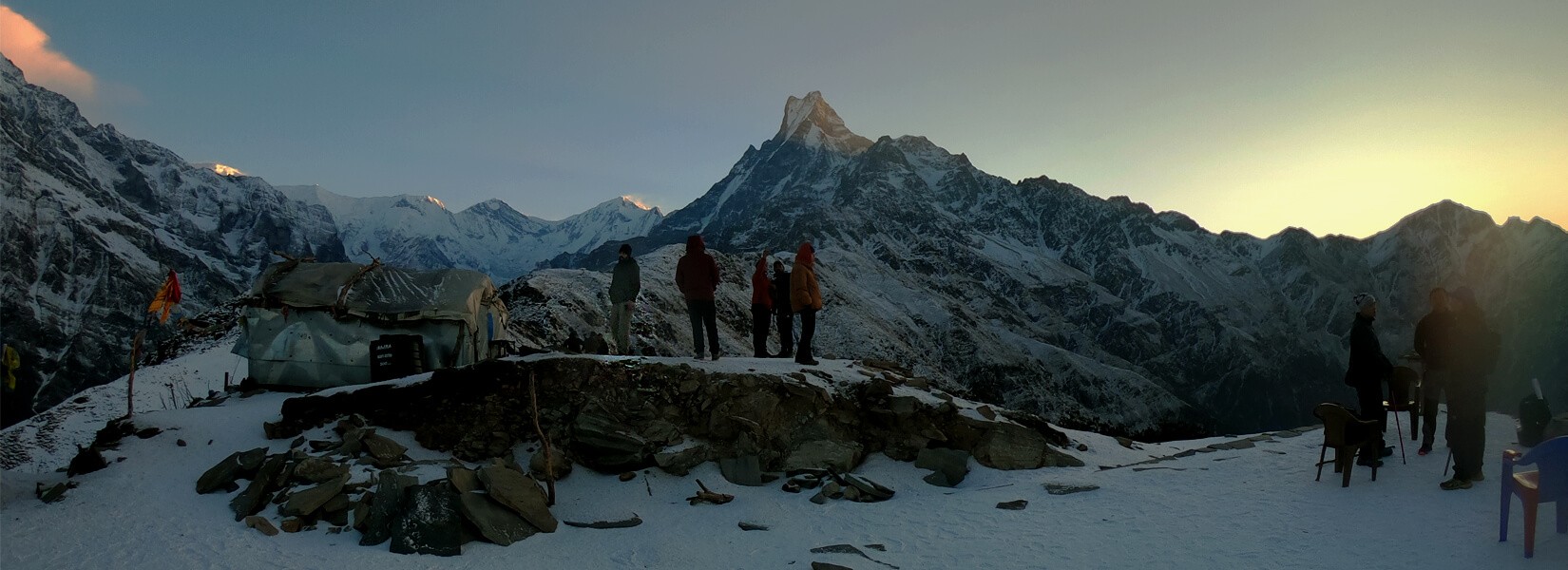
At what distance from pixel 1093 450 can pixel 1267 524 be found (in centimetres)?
655

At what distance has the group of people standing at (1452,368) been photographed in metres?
8.59

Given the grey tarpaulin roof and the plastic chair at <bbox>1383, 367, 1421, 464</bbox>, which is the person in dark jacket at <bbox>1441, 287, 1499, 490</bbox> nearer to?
the plastic chair at <bbox>1383, 367, 1421, 464</bbox>

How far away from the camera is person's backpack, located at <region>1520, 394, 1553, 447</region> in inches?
434

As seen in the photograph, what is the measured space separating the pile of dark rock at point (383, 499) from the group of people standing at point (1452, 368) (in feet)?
37.8

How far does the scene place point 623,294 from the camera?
15055mm

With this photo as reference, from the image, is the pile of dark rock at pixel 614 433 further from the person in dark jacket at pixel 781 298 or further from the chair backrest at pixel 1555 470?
the chair backrest at pixel 1555 470

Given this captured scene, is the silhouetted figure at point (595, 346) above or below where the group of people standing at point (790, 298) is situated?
below

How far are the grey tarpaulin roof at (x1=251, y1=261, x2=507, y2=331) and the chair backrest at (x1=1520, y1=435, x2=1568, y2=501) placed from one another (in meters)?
17.6

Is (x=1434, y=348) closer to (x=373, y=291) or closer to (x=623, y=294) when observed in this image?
(x=623, y=294)

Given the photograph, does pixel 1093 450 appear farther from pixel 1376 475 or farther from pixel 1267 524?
pixel 1267 524

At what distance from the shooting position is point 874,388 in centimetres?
1424

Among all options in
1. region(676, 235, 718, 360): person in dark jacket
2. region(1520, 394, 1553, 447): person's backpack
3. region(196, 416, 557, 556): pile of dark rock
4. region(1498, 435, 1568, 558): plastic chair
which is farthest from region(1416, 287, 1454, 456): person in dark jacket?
region(196, 416, 557, 556): pile of dark rock

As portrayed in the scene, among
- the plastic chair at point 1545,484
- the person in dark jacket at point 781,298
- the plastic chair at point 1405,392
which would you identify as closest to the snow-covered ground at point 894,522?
the plastic chair at point 1545,484

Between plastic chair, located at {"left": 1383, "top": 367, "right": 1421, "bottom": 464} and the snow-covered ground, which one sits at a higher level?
plastic chair, located at {"left": 1383, "top": 367, "right": 1421, "bottom": 464}
